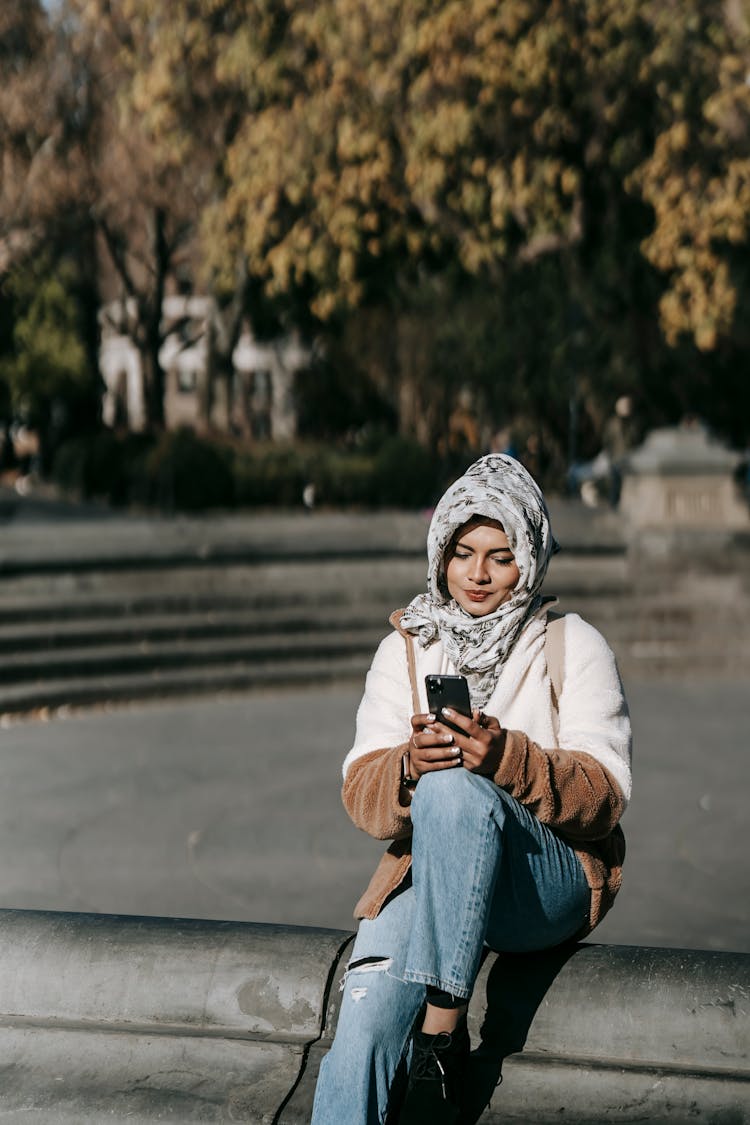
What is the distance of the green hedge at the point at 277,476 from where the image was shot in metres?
20.0

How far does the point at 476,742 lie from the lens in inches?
117

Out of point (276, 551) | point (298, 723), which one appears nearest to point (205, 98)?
point (276, 551)

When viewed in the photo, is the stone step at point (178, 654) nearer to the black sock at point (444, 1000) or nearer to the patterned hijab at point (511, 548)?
the patterned hijab at point (511, 548)

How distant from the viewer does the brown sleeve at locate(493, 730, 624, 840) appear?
3008mm

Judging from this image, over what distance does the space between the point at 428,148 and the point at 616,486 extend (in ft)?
25.2

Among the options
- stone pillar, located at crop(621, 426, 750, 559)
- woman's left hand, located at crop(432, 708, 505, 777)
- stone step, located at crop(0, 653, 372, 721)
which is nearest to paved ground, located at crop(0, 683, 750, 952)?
stone step, located at crop(0, 653, 372, 721)

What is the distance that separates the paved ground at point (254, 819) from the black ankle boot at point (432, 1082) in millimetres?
2271

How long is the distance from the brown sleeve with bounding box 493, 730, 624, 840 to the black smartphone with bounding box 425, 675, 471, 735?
0.12m

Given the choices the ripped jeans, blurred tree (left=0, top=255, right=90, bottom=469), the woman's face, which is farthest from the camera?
blurred tree (left=0, top=255, right=90, bottom=469)

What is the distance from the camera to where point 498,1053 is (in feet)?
10.7

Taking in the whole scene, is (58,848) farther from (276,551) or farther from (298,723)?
(276,551)

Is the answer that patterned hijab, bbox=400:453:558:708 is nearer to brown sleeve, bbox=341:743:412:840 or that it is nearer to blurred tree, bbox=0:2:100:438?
brown sleeve, bbox=341:743:412:840

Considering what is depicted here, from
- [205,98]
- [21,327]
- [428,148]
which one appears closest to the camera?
[428,148]

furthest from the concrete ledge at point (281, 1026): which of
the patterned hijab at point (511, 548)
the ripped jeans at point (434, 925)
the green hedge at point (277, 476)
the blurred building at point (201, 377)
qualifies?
the blurred building at point (201, 377)
